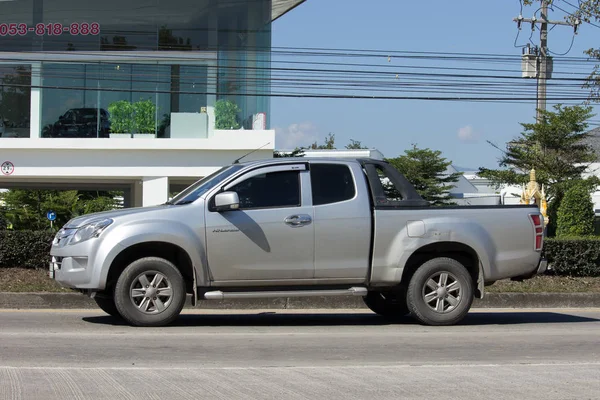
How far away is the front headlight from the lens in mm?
9172

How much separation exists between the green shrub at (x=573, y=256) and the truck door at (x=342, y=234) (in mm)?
7251

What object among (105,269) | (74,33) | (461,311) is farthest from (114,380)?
(74,33)

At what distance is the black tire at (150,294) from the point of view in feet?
30.2

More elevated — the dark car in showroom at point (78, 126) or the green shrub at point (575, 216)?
the dark car in showroom at point (78, 126)

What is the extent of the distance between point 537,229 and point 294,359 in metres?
4.11

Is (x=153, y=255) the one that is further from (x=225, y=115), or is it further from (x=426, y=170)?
(x=426, y=170)

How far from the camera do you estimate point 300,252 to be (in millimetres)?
9492

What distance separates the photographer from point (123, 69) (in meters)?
23.6

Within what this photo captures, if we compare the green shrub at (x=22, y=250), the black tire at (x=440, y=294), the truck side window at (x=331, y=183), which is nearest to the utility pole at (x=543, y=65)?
the green shrub at (x=22, y=250)

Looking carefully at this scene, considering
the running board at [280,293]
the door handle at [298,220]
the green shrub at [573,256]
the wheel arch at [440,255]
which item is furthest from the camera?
the green shrub at [573,256]

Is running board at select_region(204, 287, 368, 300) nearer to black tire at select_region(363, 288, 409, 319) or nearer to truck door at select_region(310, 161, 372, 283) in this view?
truck door at select_region(310, 161, 372, 283)

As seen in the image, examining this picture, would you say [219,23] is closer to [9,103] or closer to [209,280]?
[9,103]

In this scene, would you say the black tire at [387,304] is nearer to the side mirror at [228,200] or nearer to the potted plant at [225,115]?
the side mirror at [228,200]

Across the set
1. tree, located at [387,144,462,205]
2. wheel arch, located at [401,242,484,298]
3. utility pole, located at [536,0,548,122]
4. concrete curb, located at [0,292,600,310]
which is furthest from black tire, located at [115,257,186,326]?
tree, located at [387,144,462,205]
